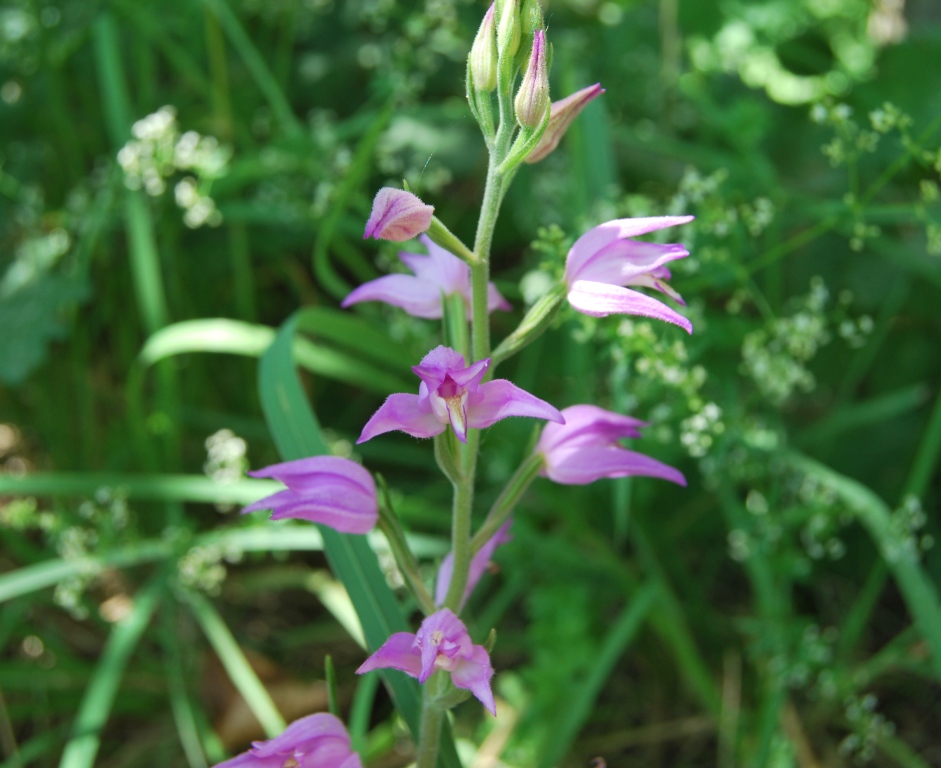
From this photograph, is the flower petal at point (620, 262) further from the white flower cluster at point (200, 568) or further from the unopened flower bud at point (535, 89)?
the white flower cluster at point (200, 568)

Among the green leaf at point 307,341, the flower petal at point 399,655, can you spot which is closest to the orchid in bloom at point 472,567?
the flower petal at point 399,655

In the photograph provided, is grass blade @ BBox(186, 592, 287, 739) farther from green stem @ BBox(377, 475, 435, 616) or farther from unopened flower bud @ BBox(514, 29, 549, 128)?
unopened flower bud @ BBox(514, 29, 549, 128)

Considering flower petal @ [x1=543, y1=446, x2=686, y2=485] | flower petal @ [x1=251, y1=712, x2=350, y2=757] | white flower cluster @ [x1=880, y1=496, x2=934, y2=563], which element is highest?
flower petal @ [x1=543, y1=446, x2=686, y2=485]

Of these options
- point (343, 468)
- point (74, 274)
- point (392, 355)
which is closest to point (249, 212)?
point (74, 274)

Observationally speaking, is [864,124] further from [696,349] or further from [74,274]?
[74,274]

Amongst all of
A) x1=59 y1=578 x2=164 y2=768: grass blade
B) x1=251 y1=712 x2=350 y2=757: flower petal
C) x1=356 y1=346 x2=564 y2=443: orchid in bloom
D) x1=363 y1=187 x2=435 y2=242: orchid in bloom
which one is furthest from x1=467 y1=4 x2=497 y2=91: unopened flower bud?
x1=59 y1=578 x2=164 y2=768: grass blade

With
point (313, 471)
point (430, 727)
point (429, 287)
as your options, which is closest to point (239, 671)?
point (430, 727)
